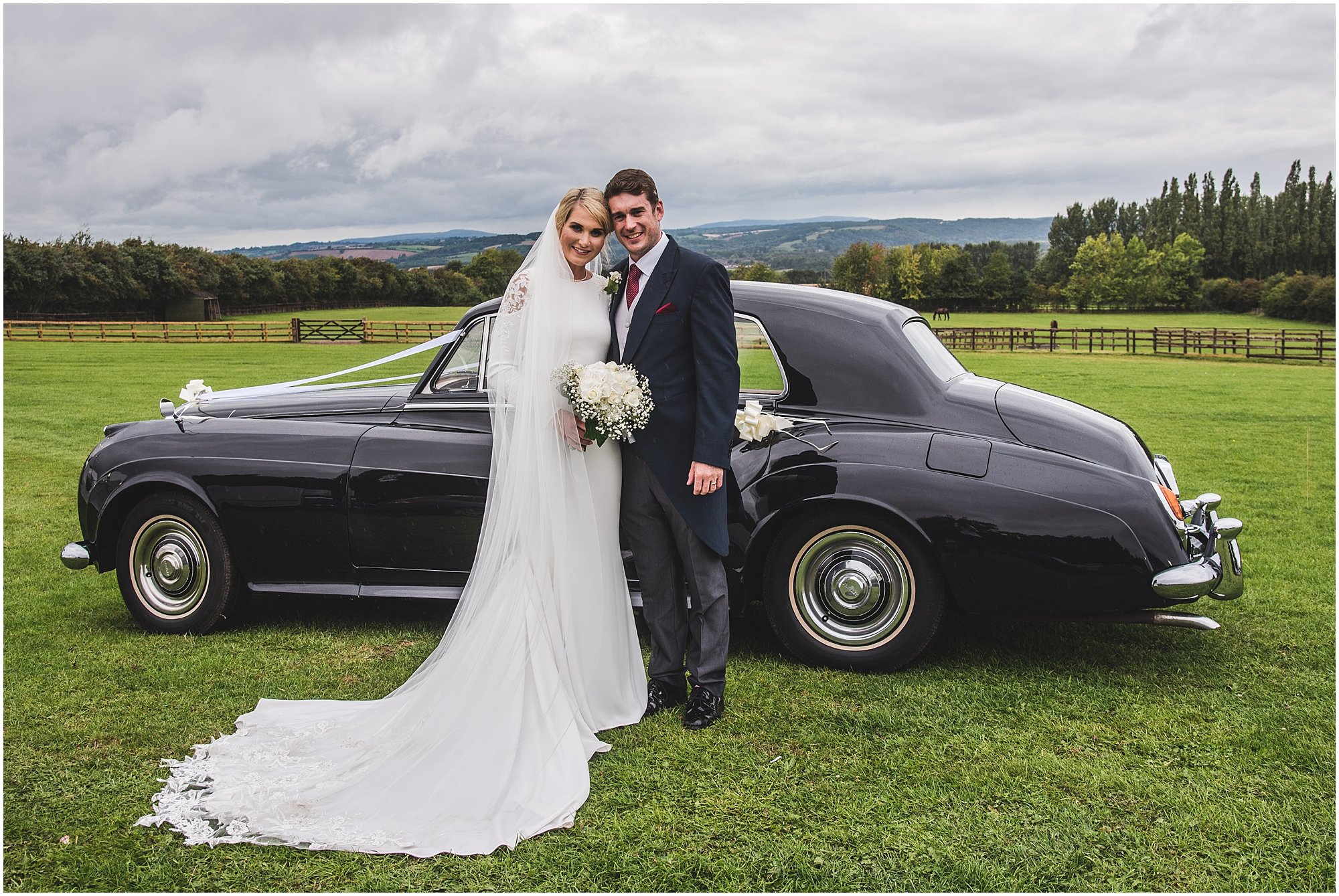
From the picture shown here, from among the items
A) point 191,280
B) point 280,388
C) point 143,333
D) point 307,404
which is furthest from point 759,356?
point 191,280

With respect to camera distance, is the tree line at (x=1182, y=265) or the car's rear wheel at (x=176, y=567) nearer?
the car's rear wheel at (x=176, y=567)

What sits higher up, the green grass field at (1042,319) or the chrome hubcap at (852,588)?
the green grass field at (1042,319)

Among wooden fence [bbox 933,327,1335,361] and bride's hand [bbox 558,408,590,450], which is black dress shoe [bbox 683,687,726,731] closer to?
bride's hand [bbox 558,408,590,450]

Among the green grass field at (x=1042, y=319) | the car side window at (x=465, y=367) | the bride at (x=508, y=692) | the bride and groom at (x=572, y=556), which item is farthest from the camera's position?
the green grass field at (x=1042, y=319)

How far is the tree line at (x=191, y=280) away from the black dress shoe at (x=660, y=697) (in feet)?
193

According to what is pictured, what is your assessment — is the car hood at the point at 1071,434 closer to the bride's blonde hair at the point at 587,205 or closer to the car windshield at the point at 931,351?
the car windshield at the point at 931,351

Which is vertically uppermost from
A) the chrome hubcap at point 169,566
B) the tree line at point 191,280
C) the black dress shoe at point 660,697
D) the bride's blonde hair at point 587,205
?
the tree line at point 191,280

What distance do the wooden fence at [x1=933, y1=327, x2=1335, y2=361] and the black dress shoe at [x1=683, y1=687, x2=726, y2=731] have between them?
33.3 meters

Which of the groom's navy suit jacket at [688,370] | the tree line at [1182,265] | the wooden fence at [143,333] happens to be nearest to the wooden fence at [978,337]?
the wooden fence at [143,333]

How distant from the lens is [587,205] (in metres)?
4.07

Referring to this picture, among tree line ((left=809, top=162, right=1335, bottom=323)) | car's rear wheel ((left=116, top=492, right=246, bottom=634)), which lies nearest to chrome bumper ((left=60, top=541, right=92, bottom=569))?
car's rear wheel ((left=116, top=492, right=246, bottom=634))

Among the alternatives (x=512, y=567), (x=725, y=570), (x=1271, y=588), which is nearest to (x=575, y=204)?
(x=512, y=567)

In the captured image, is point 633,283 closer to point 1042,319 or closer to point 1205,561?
point 1205,561

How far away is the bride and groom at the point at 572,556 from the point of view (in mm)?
3740
